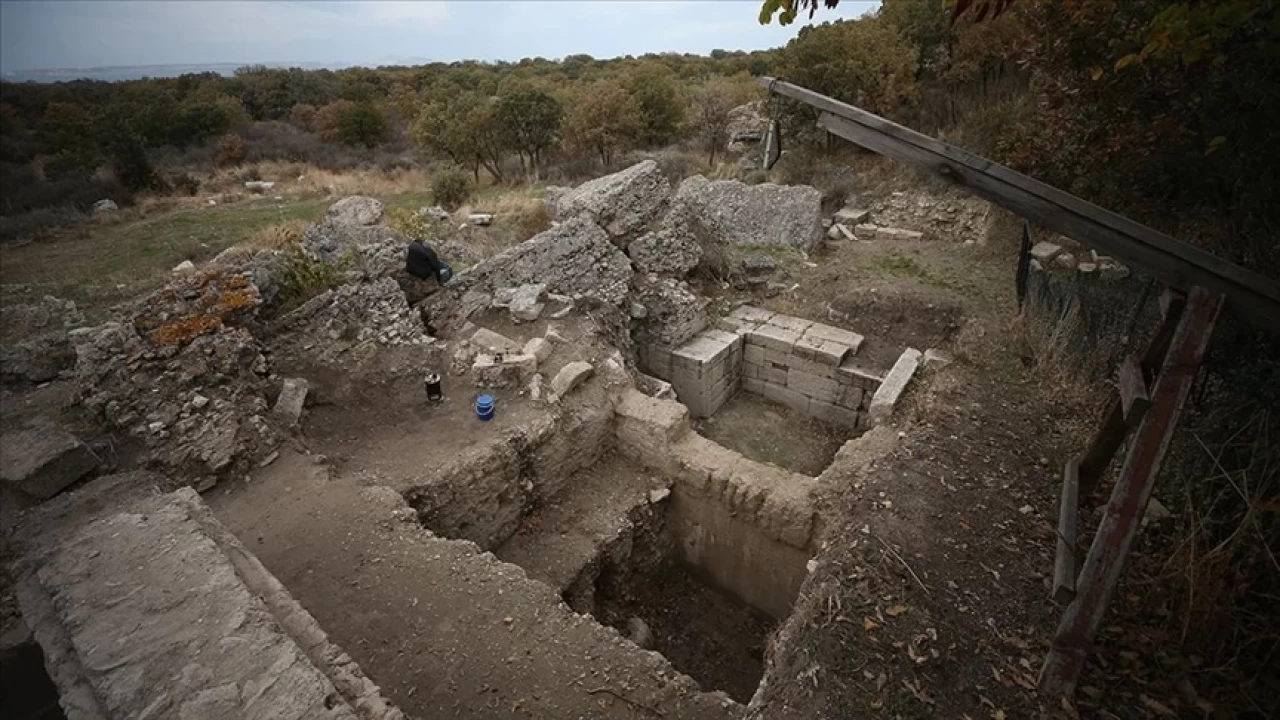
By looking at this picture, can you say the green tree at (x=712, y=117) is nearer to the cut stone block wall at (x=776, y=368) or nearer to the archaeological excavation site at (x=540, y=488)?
the archaeological excavation site at (x=540, y=488)

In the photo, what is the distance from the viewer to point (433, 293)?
795cm

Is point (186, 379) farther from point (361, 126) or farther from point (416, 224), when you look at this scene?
point (361, 126)

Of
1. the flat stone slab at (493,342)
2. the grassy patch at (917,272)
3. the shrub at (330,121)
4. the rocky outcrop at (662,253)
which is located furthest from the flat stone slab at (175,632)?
the shrub at (330,121)

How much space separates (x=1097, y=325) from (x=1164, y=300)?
3505 mm

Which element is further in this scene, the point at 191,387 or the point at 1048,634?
the point at 191,387

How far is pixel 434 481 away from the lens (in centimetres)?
513

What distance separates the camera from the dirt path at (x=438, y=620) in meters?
3.67

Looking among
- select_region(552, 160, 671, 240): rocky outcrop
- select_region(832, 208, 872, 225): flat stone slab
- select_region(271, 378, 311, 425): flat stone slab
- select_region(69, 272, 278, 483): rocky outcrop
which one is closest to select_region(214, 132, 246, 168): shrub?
select_region(552, 160, 671, 240): rocky outcrop

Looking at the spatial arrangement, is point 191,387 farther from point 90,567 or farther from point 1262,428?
point 1262,428

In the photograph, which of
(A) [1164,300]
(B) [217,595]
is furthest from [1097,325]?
(B) [217,595]

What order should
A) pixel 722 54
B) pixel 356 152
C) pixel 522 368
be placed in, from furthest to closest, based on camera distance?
pixel 722 54
pixel 356 152
pixel 522 368

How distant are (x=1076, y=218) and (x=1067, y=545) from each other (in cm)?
171

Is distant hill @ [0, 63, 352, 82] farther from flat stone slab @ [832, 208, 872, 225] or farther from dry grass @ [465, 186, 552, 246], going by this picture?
flat stone slab @ [832, 208, 872, 225]

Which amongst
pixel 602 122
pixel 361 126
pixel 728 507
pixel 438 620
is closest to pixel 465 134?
pixel 602 122
